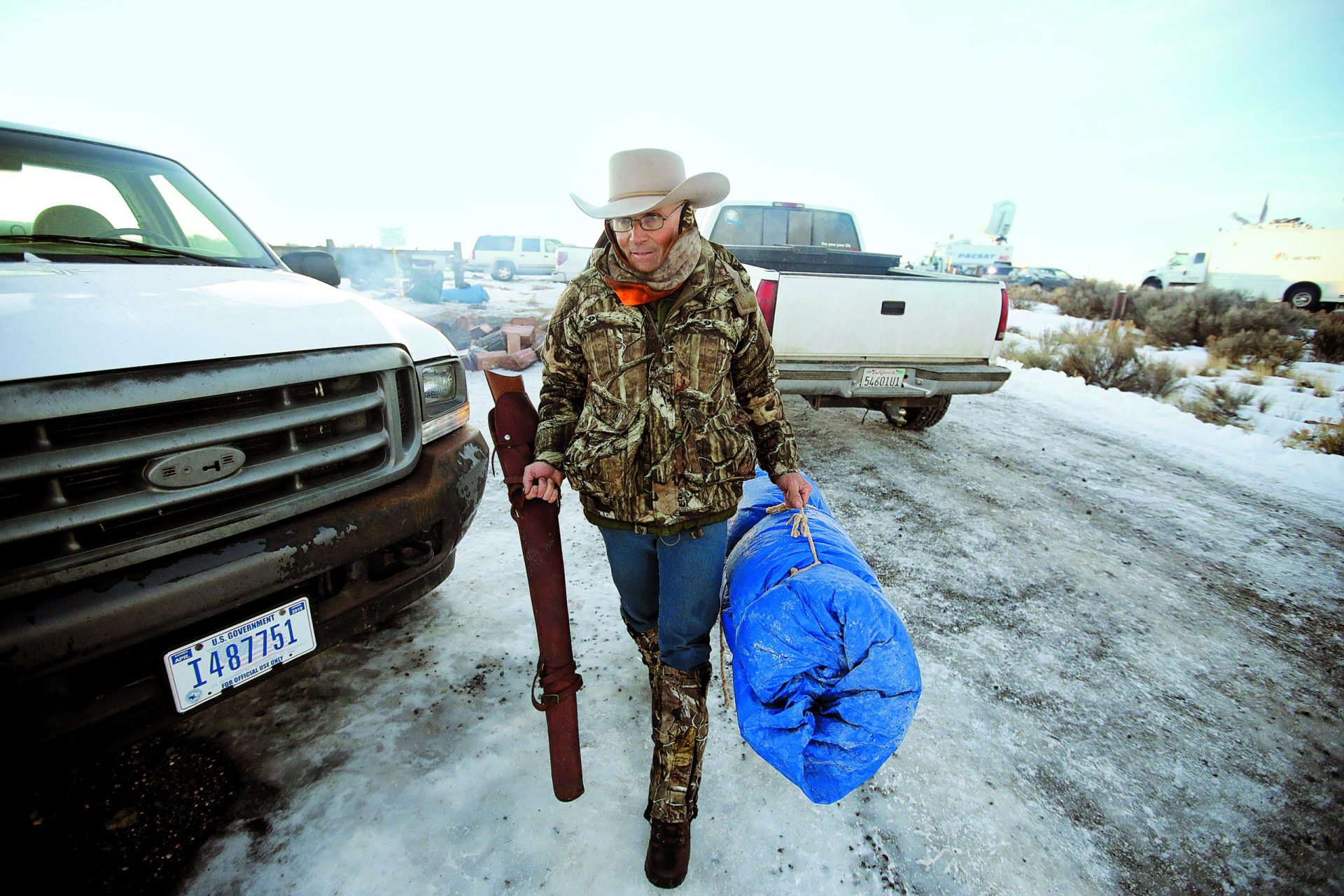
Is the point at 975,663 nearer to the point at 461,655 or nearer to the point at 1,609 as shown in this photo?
the point at 461,655

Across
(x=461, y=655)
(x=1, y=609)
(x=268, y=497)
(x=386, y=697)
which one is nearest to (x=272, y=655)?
(x=268, y=497)

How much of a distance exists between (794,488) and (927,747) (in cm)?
119

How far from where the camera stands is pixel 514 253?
967 inches

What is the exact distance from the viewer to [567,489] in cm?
438

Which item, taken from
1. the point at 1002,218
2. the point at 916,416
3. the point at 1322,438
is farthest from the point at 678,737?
the point at 1002,218

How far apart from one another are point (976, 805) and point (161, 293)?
118 inches

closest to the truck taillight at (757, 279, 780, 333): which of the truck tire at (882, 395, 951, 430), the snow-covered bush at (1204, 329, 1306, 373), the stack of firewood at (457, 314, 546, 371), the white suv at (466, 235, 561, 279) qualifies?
the truck tire at (882, 395, 951, 430)

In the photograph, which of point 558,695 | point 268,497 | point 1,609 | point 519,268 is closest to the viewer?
point 1,609

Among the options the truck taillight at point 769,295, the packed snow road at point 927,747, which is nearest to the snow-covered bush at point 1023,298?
the truck taillight at point 769,295

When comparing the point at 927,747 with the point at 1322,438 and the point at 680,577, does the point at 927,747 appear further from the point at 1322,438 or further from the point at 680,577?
the point at 1322,438

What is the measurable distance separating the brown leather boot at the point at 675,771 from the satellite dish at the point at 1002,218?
2252 inches

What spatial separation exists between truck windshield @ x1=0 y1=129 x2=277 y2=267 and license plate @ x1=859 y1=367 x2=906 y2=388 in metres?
3.70

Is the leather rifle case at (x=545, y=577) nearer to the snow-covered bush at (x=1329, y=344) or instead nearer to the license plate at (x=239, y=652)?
the license plate at (x=239, y=652)

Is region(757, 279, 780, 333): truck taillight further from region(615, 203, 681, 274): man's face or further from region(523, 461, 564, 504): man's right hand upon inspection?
region(523, 461, 564, 504): man's right hand
